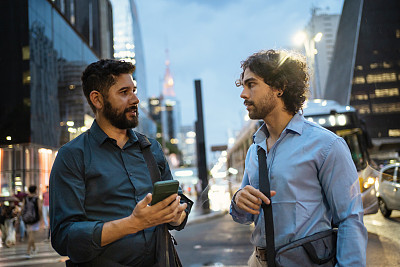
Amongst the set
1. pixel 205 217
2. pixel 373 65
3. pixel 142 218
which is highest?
pixel 373 65

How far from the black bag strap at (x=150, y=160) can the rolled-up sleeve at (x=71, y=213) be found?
1.17ft

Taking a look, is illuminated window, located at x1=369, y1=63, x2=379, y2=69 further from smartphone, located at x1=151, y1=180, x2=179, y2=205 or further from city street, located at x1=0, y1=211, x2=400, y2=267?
smartphone, located at x1=151, y1=180, x2=179, y2=205

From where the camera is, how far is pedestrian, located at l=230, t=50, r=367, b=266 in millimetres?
1763

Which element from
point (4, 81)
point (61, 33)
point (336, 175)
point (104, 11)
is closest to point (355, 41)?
point (61, 33)

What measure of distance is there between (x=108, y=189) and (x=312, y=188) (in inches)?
40.6

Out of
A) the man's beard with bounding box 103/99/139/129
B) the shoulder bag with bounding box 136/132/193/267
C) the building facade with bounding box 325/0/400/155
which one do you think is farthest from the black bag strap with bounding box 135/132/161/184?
the building facade with bounding box 325/0/400/155

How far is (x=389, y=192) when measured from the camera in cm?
607

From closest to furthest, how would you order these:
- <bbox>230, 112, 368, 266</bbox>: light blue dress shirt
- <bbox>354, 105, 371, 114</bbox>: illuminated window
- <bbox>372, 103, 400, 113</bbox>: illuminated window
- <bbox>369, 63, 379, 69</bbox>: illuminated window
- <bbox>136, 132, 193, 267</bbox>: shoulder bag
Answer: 1. <bbox>230, 112, 368, 266</bbox>: light blue dress shirt
2. <bbox>136, 132, 193, 267</bbox>: shoulder bag
3. <bbox>369, 63, 379, 69</bbox>: illuminated window
4. <bbox>372, 103, 400, 113</bbox>: illuminated window
5. <bbox>354, 105, 371, 114</bbox>: illuminated window

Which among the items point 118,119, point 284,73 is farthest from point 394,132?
point 118,119

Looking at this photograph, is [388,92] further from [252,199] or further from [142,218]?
[142,218]

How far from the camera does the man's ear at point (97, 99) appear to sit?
218 centimetres

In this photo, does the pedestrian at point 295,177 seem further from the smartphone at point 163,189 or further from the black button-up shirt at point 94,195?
the black button-up shirt at point 94,195

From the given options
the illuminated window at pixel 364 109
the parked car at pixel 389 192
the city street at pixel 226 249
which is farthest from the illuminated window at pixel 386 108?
the parked car at pixel 389 192

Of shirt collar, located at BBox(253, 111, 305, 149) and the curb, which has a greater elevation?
shirt collar, located at BBox(253, 111, 305, 149)
